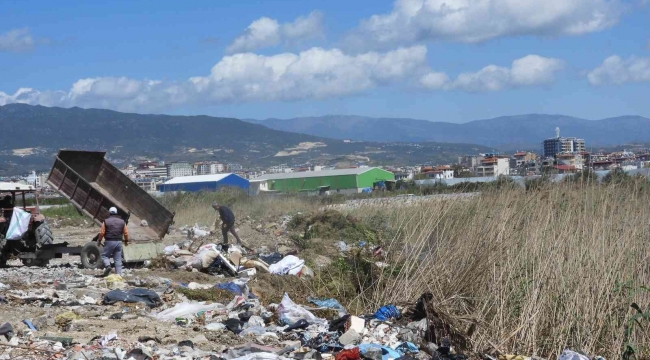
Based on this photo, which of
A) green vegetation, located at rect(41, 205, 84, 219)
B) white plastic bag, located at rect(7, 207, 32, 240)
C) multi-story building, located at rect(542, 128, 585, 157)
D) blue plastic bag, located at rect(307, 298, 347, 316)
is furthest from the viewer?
green vegetation, located at rect(41, 205, 84, 219)

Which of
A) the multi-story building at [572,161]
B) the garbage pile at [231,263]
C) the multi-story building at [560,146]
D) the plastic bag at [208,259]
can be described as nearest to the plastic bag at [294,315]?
the garbage pile at [231,263]

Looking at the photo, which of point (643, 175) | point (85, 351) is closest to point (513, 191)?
point (643, 175)

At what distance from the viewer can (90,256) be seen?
1695 centimetres

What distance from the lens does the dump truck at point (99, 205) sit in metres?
16.9

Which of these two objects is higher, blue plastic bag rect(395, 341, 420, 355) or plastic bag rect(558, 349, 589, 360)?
plastic bag rect(558, 349, 589, 360)

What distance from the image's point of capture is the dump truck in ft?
55.6

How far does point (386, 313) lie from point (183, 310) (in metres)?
2.82

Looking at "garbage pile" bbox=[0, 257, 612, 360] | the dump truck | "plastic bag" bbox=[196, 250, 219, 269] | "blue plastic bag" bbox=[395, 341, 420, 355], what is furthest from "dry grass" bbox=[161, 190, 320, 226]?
"blue plastic bag" bbox=[395, 341, 420, 355]

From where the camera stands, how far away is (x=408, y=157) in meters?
192

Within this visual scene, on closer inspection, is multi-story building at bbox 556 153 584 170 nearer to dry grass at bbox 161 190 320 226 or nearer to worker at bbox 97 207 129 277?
worker at bbox 97 207 129 277

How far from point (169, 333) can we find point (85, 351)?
4.60ft

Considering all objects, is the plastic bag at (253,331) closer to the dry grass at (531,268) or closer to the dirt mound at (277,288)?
the dry grass at (531,268)

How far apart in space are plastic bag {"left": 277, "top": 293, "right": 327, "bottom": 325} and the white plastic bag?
8.28 meters

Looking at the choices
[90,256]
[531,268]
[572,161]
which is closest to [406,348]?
[531,268]
